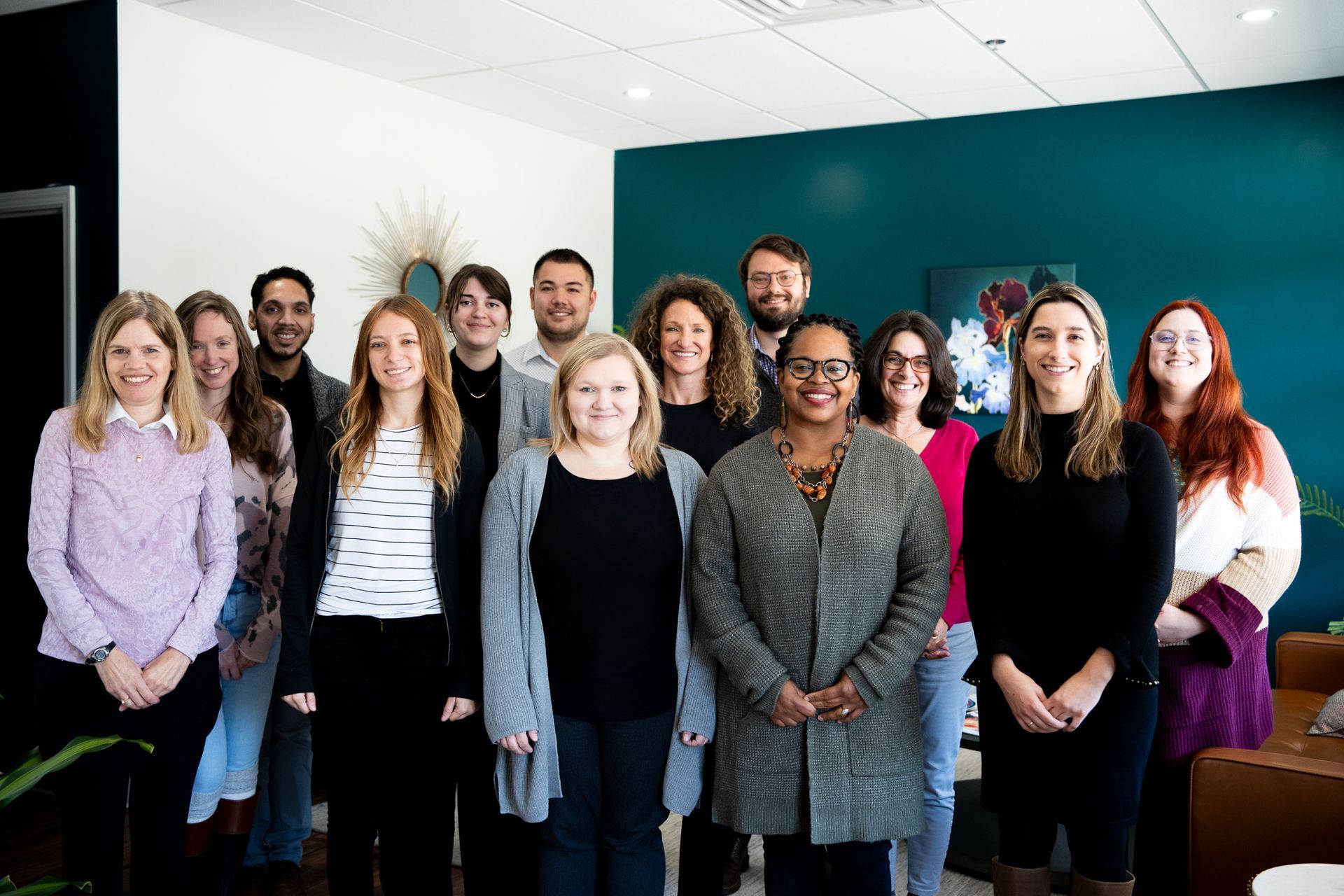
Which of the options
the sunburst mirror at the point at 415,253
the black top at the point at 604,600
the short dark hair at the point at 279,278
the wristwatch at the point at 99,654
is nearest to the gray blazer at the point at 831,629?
the black top at the point at 604,600

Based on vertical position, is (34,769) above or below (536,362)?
below

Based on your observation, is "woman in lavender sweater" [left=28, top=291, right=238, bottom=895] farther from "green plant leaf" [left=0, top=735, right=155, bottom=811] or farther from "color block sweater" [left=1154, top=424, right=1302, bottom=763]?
"color block sweater" [left=1154, top=424, right=1302, bottom=763]

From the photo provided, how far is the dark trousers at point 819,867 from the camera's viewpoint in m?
2.15

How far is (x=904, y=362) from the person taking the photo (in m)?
2.72

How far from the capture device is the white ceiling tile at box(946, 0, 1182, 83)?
3903 millimetres

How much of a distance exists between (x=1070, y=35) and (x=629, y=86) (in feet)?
6.41

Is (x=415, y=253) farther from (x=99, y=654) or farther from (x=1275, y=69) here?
(x=1275, y=69)

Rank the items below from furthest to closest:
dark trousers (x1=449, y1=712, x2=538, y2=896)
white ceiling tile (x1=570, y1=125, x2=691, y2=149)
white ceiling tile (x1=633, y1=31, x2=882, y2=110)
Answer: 1. white ceiling tile (x1=570, y1=125, x2=691, y2=149)
2. white ceiling tile (x1=633, y1=31, x2=882, y2=110)
3. dark trousers (x1=449, y1=712, x2=538, y2=896)

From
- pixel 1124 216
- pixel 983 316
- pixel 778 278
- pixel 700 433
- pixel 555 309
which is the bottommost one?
pixel 700 433

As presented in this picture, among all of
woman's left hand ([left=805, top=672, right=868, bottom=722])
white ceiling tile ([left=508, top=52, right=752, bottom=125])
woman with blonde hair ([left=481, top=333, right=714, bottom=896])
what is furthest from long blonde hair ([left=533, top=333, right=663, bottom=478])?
white ceiling tile ([left=508, top=52, right=752, bottom=125])

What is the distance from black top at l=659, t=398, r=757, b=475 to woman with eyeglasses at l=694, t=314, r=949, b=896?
A: 0.43m

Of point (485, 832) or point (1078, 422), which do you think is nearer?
point (1078, 422)

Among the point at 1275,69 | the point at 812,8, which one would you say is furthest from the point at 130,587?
the point at 1275,69

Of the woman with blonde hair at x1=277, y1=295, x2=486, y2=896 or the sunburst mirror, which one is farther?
the sunburst mirror
